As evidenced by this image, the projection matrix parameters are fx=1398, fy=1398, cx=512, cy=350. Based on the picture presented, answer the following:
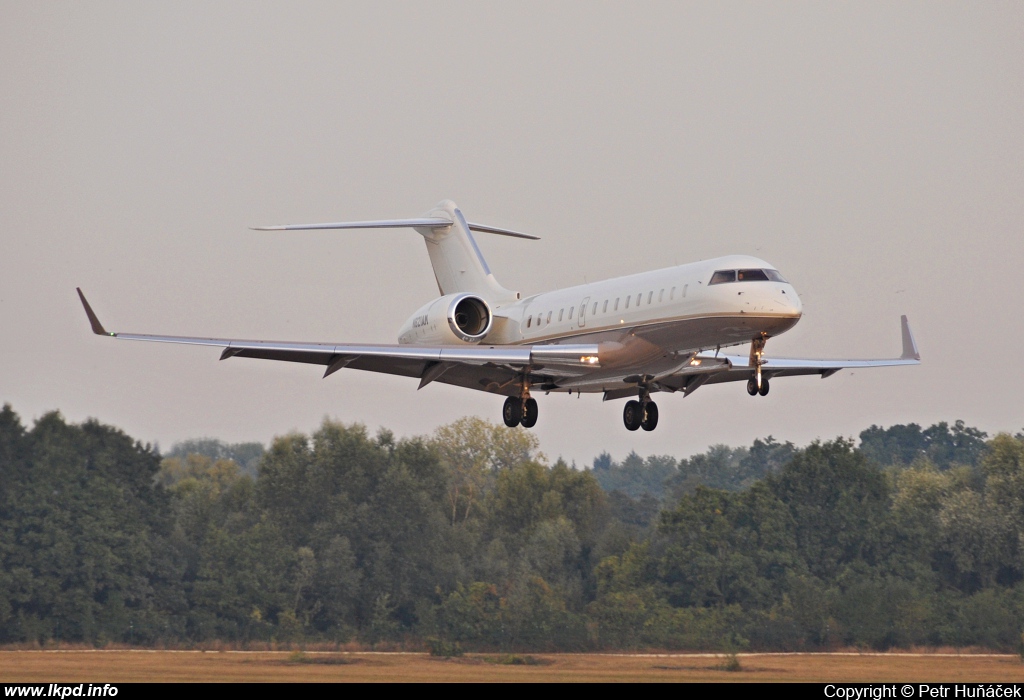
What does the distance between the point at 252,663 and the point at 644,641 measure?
13.2 m

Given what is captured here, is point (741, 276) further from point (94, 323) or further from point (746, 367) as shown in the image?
point (94, 323)

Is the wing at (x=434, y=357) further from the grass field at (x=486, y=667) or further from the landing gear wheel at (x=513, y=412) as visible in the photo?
the grass field at (x=486, y=667)

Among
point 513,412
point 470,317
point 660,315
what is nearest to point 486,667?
point 513,412

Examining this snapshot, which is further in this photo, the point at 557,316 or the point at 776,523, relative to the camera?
the point at 776,523

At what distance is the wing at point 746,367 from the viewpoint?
31.1m

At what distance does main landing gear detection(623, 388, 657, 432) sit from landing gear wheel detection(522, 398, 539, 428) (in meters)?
2.36

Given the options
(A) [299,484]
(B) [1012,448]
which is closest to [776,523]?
(B) [1012,448]

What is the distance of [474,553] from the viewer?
5559 cm

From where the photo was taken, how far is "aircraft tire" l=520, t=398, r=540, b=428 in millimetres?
31812

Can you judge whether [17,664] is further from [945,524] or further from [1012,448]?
[1012,448]

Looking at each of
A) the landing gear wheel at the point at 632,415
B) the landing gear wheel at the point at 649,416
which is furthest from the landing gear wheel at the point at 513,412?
the landing gear wheel at the point at 649,416

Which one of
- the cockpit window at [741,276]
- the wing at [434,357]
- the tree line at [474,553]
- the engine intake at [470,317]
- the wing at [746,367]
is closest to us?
the cockpit window at [741,276]

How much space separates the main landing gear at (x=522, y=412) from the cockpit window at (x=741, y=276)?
619 cm

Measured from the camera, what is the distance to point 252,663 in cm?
4234
